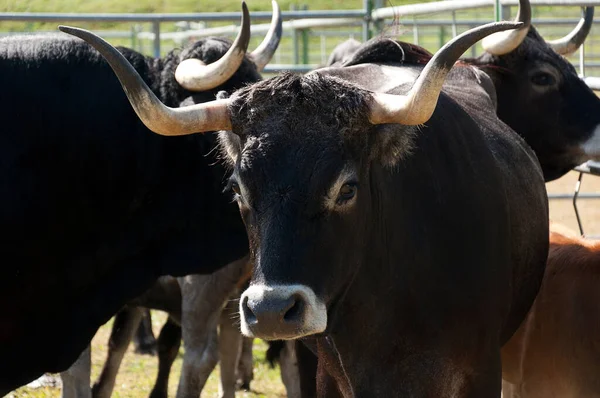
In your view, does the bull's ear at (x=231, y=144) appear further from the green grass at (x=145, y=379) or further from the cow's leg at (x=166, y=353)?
the green grass at (x=145, y=379)

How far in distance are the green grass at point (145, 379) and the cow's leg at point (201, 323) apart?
114cm

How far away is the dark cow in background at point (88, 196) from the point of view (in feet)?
15.4

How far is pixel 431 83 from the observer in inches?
130

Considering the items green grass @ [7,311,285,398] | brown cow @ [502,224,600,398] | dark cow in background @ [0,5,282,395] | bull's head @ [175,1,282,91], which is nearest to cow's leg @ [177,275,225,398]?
dark cow in background @ [0,5,282,395]

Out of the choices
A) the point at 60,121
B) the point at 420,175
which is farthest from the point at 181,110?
the point at 60,121

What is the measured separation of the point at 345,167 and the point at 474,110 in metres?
1.48

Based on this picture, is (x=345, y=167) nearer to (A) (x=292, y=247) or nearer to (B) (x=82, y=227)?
(A) (x=292, y=247)

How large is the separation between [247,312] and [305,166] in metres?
0.50

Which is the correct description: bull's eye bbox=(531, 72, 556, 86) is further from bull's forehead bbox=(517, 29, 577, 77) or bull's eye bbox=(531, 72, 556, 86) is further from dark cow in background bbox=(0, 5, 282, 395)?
dark cow in background bbox=(0, 5, 282, 395)

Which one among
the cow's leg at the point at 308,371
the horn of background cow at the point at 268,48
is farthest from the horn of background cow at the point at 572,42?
the cow's leg at the point at 308,371

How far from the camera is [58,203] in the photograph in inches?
187

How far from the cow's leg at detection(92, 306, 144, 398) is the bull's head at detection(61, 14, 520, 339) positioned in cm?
315

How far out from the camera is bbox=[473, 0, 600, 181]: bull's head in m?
5.88

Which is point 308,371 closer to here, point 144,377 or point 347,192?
point 347,192
